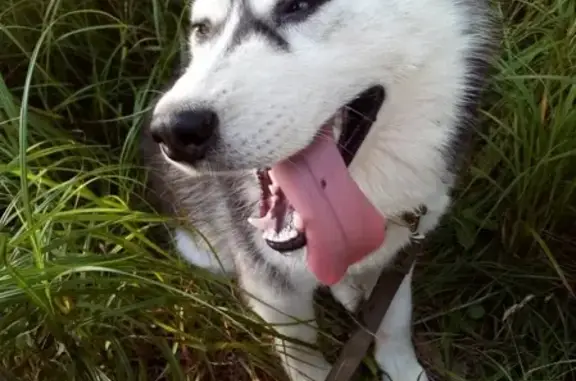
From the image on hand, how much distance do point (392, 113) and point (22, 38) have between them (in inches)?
52.6

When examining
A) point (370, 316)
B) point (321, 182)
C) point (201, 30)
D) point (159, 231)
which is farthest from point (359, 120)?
point (159, 231)

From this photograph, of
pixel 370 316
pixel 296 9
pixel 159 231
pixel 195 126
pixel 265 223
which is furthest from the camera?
pixel 159 231

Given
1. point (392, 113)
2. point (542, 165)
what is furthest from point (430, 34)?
point (542, 165)

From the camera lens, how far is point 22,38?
2.44 metres

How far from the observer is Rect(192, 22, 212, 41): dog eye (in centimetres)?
157

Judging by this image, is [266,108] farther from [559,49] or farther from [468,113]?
[559,49]

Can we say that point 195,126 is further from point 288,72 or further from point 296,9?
point 296,9

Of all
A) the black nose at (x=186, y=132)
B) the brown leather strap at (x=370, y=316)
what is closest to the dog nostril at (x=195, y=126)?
the black nose at (x=186, y=132)

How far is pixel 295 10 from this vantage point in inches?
56.1

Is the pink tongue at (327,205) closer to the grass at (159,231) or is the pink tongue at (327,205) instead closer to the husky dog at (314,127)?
the husky dog at (314,127)

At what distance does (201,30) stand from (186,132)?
1.17ft

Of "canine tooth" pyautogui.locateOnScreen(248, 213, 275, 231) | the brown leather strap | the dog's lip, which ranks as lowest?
the brown leather strap

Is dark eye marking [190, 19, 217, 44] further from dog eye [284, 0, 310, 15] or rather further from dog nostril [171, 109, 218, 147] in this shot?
dog nostril [171, 109, 218, 147]

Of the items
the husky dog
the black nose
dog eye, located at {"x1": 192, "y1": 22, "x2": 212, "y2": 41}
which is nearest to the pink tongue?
the husky dog
